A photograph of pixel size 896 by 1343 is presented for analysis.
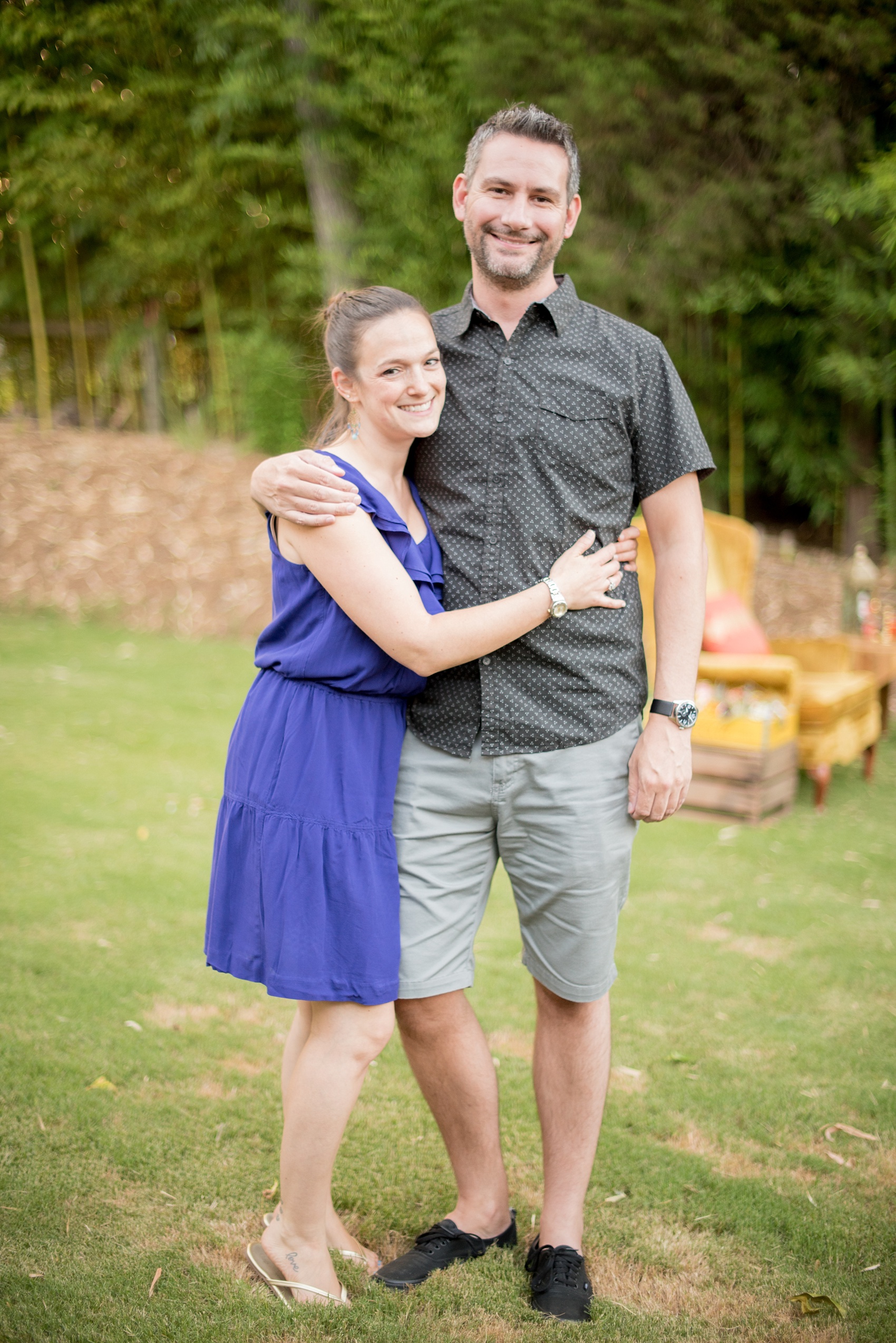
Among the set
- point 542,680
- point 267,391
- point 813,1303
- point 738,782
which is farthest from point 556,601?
point 267,391

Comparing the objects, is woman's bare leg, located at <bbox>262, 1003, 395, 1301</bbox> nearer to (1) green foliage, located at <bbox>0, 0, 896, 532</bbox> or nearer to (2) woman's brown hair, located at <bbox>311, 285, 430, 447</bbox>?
(2) woman's brown hair, located at <bbox>311, 285, 430, 447</bbox>

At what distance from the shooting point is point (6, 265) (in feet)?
35.7

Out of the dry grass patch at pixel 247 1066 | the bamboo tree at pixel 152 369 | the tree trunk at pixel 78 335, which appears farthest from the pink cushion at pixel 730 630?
the tree trunk at pixel 78 335

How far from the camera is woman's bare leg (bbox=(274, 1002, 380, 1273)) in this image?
5.39 feet

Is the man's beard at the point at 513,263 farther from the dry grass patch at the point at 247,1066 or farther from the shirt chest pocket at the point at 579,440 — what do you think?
the dry grass patch at the point at 247,1066

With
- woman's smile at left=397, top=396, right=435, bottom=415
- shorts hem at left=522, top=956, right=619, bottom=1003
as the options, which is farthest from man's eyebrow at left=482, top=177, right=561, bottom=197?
shorts hem at left=522, top=956, right=619, bottom=1003

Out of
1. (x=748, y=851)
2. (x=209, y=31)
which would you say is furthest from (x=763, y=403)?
(x=209, y=31)

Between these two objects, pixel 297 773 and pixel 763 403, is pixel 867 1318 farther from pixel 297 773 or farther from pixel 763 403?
pixel 763 403

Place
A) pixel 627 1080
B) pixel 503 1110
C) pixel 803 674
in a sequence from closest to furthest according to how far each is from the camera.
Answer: pixel 503 1110
pixel 627 1080
pixel 803 674

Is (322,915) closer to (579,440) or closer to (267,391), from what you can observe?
(579,440)

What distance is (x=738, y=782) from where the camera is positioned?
393 cm

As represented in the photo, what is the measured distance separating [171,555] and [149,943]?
17.6 feet

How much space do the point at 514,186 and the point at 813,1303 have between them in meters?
1.68

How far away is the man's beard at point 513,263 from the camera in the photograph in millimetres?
1585
